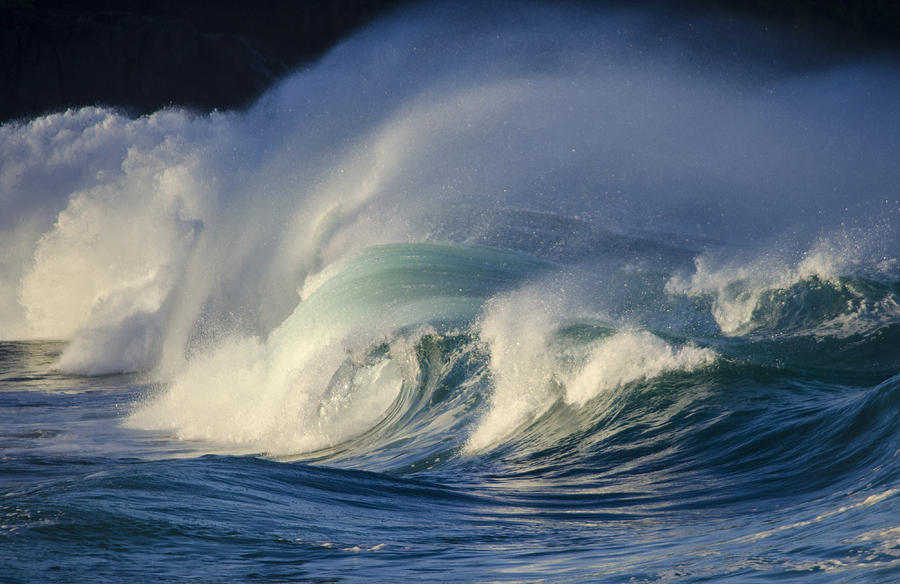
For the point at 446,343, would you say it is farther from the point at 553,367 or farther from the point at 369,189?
the point at 369,189

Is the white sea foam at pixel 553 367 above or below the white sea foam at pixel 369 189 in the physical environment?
below

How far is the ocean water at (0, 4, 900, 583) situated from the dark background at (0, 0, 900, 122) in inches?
648

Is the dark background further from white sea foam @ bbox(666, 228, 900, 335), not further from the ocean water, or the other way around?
white sea foam @ bbox(666, 228, 900, 335)

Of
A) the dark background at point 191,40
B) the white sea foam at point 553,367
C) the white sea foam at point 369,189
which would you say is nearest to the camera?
the white sea foam at point 553,367

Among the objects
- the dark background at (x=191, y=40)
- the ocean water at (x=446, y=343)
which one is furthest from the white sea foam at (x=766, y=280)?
the dark background at (x=191, y=40)

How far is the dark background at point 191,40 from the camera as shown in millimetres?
41156

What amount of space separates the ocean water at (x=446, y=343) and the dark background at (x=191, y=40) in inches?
648

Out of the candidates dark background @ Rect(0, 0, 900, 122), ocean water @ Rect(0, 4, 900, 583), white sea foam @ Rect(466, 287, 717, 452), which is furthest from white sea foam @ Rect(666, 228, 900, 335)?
dark background @ Rect(0, 0, 900, 122)

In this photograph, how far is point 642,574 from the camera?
3559 millimetres

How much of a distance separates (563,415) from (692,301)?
4.53m

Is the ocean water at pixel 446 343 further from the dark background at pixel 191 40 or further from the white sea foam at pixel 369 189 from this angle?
the dark background at pixel 191 40

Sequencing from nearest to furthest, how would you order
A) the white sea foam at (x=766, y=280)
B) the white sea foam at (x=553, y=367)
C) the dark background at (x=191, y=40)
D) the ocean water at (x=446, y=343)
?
the ocean water at (x=446, y=343) < the white sea foam at (x=553, y=367) < the white sea foam at (x=766, y=280) < the dark background at (x=191, y=40)

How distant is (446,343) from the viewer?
9750 mm

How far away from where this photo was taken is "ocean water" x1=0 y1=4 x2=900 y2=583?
4.21 m
